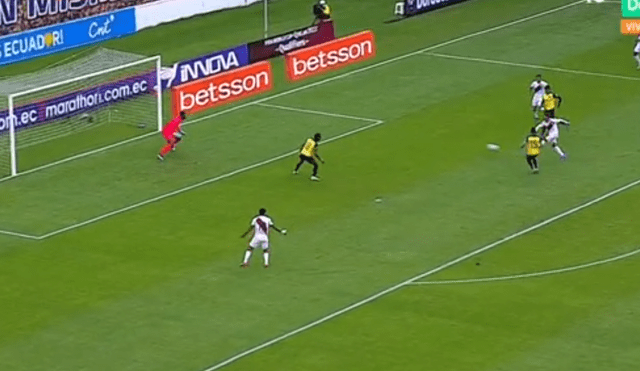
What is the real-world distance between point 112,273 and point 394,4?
34.3 m

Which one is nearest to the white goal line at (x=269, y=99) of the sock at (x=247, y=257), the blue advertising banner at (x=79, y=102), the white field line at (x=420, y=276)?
the blue advertising banner at (x=79, y=102)

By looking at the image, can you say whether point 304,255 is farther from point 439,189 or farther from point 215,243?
point 439,189

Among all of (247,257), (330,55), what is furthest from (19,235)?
(330,55)

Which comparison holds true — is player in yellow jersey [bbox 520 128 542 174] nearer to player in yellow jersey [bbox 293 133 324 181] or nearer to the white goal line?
player in yellow jersey [bbox 293 133 324 181]

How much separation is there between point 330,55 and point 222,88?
647 cm

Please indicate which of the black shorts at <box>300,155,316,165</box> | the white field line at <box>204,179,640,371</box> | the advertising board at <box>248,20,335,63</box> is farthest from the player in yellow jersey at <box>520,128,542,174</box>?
the advertising board at <box>248,20,335,63</box>

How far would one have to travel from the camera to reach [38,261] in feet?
131

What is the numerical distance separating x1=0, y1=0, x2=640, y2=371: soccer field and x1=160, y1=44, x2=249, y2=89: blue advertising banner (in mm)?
1762

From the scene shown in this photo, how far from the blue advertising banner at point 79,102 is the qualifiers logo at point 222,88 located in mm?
1410

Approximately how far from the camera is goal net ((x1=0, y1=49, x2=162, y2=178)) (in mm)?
48844

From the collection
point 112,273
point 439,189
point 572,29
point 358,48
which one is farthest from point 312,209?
point 572,29

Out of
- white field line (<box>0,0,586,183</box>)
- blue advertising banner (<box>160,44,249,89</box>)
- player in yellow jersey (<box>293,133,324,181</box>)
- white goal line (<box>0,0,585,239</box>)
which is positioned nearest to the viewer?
white goal line (<box>0,0,585,239</box>)

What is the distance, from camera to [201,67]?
182 feet

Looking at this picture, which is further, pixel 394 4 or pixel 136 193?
pixel 394 4
